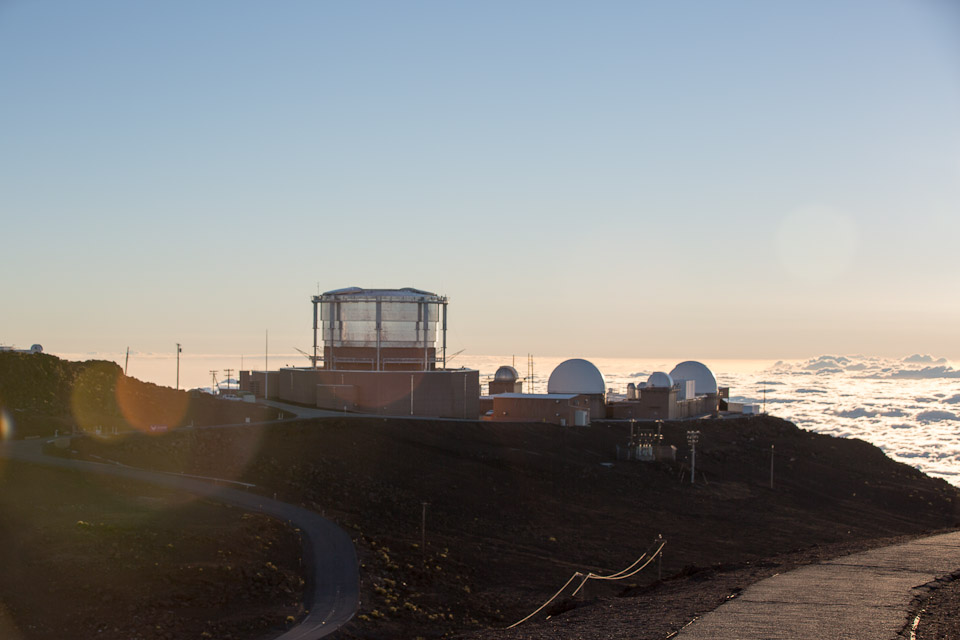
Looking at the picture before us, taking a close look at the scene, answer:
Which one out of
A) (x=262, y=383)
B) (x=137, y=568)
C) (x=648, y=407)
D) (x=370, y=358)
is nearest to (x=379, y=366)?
(x=370, y=358)

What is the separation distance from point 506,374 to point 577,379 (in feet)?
25.8

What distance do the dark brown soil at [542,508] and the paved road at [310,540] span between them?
0.71 metres

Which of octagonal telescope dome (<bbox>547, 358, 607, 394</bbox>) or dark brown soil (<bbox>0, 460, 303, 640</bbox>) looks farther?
octagonal telescope dome (<bbox>547, 358, 607, 394</bbox>)

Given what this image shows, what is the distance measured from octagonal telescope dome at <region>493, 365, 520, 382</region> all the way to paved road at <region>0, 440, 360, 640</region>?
140 feet

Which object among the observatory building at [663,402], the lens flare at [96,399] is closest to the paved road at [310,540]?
the lens flare at [96,399]

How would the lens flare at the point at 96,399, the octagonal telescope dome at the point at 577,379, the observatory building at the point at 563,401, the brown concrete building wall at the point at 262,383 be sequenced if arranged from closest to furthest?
the lens flare at the point at 96,399
the observatory building at the point at 563,401
the brown concrete building wall at the point at 262,383
the octagonal telescope dome at the point at 577,379

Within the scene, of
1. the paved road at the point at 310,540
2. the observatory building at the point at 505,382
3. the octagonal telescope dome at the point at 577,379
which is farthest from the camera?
the observatory building at the point at 505,382

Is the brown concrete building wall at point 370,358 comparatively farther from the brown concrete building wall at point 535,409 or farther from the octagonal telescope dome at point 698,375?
the octagonal telescope dome at point 698,375

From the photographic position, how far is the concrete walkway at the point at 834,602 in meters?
16.9

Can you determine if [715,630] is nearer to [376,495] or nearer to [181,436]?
[376,495]

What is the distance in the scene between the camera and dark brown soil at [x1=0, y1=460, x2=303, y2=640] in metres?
20.8

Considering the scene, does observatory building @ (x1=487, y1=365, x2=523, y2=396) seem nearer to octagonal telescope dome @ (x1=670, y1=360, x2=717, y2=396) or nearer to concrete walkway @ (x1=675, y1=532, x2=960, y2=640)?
octagonal telescope dome @ (x1=670, y1=360, x2=717, y2=396)

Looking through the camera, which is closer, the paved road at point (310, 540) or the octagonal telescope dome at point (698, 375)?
the paved road at point (310, 540)

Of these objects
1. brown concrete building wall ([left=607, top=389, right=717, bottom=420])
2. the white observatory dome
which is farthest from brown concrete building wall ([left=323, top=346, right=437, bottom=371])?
the white observatory dome
